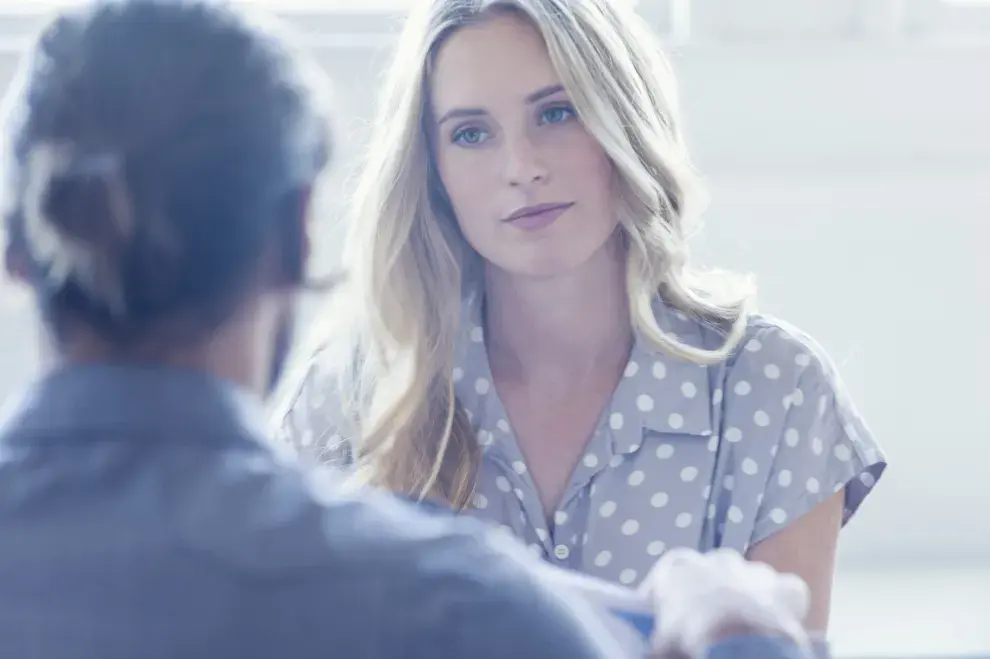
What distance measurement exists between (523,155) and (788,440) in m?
0.39

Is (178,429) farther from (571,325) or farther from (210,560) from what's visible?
(571,325)

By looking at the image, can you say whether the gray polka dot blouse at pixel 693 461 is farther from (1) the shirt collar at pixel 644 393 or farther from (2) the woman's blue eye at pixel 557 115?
(2) the woman's blue eye at pixel 557 115

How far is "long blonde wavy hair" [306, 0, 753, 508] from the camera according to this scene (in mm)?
1378

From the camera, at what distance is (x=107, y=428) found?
21.8 inches

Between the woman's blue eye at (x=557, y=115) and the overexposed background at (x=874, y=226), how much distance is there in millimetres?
491

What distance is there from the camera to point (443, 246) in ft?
4.88

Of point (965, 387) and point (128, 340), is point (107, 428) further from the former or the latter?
point (965, 387)

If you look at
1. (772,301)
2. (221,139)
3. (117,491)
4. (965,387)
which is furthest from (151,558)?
(965,387)

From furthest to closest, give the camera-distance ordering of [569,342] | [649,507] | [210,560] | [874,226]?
[874,226] → [569,342] → [649,507] → [210,560]

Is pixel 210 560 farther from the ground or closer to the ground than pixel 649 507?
farther from the ground

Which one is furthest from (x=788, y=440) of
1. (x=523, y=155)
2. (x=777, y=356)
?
(x=523, y=155)

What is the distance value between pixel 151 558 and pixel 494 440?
876 mm

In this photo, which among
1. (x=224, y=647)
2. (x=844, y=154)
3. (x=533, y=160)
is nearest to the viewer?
(x=224, y=647)

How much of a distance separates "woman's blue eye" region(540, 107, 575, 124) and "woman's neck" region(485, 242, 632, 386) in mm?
154
